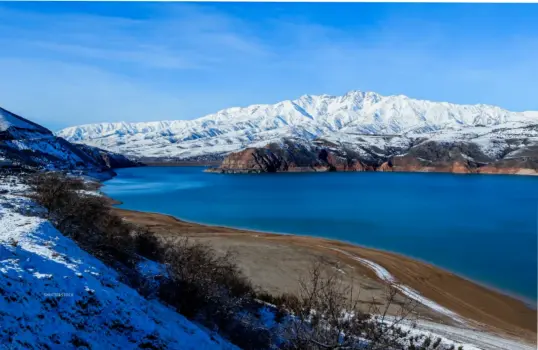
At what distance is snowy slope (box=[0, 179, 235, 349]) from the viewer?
6.46 metres

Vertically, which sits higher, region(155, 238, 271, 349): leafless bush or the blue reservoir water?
region(155, 238, 271, 349): leafless bush

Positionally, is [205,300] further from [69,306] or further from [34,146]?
[34,146]

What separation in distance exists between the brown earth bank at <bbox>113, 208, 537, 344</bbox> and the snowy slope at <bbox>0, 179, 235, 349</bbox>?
31.0ft

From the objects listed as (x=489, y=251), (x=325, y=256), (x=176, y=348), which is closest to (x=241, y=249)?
(x=325, y=256)

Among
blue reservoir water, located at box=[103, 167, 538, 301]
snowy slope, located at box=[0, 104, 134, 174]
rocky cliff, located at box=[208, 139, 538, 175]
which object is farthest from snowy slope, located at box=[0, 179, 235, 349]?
rocky cliff, located at box=[208, 139, 538, 175]

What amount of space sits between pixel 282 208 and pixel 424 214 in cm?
1631

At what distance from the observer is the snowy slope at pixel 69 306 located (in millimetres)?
6457

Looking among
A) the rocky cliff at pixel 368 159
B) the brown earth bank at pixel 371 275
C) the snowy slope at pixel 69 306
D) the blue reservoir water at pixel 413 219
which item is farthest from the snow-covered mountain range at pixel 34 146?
the snowy slope at pixel 69 306

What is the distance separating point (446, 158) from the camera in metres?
137

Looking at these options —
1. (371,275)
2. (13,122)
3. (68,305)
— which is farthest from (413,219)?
(13,122)

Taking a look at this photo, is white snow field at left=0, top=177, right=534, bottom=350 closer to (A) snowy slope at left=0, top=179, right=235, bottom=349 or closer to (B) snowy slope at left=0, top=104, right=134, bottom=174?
(A) snowy slope at left=0, top=179, right=235, bottom=349

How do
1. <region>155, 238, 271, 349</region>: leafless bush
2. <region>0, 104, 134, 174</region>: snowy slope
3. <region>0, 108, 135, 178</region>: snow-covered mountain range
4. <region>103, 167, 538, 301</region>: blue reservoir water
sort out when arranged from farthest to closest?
<region>0, 104, 134, 174</region>: snowy slope < <region>0, 108, 135, 178</region>: snow-covered mountain range < <region>103, 167, 538, 301</region>: blue reservoir water < <region>155, 238, 271, 349</region>: leafless bush

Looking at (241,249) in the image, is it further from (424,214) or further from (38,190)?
(424,214)

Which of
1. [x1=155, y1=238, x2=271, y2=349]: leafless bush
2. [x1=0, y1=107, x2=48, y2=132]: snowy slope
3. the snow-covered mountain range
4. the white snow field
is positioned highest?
[x1=0, y1=107, x2=48, y2=132]: snowy slope
